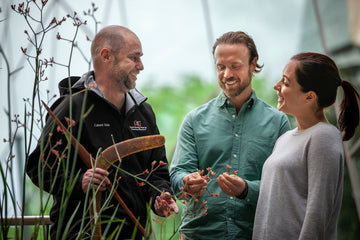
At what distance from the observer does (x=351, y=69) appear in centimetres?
280

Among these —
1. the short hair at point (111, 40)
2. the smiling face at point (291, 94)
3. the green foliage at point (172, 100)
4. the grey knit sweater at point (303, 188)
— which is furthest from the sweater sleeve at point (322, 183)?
the green foliage at point (172, 100)

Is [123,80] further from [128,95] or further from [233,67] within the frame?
[233,67]

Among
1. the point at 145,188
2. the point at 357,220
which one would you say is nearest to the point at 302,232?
the point at 145,188

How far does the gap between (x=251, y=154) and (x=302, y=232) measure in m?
0.32

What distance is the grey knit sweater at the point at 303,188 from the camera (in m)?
0.99

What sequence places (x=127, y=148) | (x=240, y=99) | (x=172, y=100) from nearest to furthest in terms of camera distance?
(x=127, y=148) → (x=240, y=99) → (x=172, y=100)

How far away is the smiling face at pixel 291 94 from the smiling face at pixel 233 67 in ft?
0.57

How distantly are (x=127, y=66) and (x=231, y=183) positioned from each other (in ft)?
1.36

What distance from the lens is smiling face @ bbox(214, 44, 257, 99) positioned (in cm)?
128

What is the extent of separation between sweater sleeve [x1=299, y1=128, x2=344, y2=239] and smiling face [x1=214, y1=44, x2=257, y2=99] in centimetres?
33

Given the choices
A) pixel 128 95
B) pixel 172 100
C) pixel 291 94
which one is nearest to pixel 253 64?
pixel 291 94

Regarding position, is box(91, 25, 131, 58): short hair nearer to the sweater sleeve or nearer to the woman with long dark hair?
the woman with long dark hair

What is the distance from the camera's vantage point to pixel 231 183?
1.12 metres

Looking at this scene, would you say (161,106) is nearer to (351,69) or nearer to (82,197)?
(351,69)
